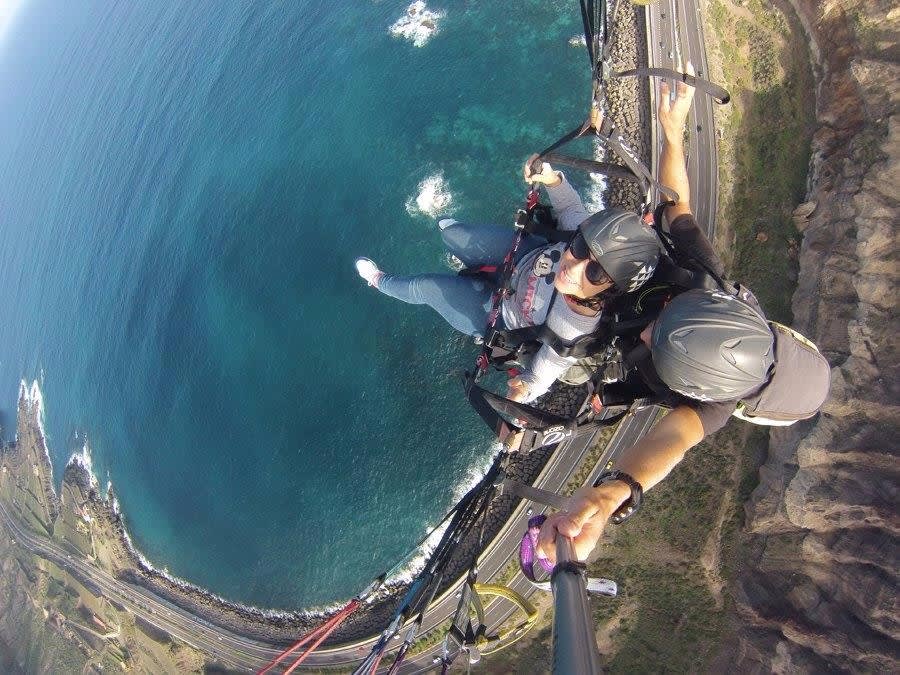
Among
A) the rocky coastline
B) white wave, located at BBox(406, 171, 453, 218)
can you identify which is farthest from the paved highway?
white wave, located at BBox(406, 171, 453, 218)

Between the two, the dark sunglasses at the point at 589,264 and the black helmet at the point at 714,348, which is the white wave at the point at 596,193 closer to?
the dark sunglasses at the point at 589,264

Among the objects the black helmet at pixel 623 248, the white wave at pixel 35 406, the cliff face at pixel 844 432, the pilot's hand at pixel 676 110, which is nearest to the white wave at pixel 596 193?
the cliff face at pixel 844 432

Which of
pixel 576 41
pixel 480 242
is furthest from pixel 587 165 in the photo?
pixel 576 41

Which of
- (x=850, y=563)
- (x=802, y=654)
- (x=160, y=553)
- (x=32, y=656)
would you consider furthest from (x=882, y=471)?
(x=32, y=656)

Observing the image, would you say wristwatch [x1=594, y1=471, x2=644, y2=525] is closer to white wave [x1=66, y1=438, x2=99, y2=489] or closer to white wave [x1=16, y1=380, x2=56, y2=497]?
white wave [x1=66, y1=438, x2=99, y2=489]

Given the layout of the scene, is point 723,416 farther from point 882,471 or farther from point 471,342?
point 471,342

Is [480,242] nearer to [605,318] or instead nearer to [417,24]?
[605,318]
